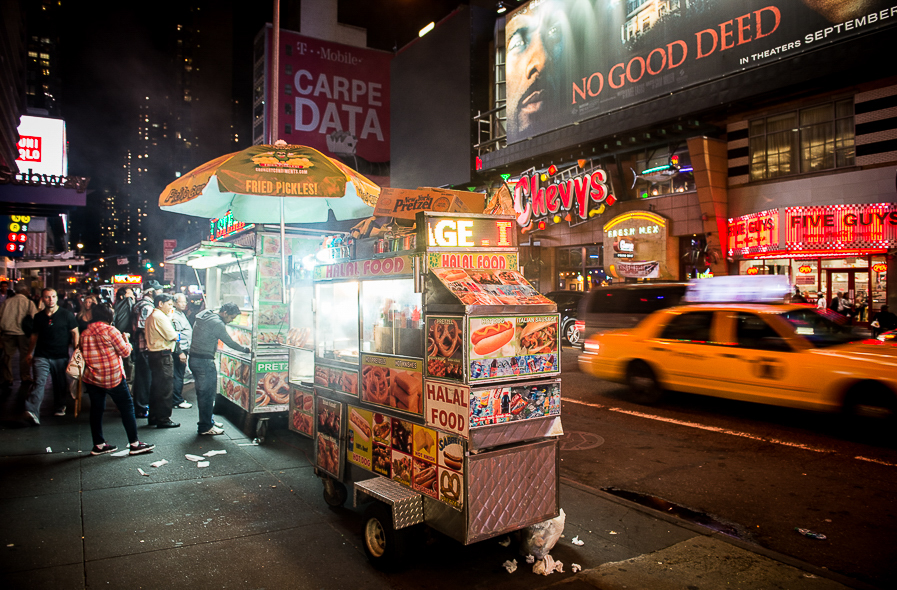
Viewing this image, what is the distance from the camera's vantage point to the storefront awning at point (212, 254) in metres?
7.85

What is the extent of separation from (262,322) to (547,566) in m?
5.28

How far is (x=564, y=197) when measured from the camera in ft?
77.8

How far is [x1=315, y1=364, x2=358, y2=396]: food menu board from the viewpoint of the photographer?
4.75m

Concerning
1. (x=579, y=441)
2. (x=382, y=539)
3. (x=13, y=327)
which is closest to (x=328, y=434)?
(x=382, y=539)

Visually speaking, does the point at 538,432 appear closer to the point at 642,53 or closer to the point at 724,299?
the point at 724,299

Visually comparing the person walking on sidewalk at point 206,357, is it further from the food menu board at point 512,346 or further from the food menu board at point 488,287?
the food menu board at point 512,346

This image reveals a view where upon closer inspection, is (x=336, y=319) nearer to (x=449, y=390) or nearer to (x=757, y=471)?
(x=449, y=390)

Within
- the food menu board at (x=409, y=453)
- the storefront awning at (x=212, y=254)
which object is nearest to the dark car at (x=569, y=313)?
the storefront awning at (x=212, y=254)

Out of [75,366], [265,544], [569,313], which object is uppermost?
[569,313]

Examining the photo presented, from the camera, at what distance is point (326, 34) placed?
54.8 meters

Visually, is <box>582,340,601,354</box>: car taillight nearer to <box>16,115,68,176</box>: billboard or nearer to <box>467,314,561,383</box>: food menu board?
<box>467,314,561,383</box>: food menu board

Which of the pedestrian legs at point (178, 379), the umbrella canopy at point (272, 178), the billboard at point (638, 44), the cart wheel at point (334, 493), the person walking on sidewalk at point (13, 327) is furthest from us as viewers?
the billboard at point (638, 44)

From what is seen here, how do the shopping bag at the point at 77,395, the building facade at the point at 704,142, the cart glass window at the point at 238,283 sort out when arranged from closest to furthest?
1. the cart glass window at the point at 238,283
2. the shopping bag at the point at 77,395
3. the building facade at the point at 704,142

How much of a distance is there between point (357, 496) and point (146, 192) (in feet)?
745
